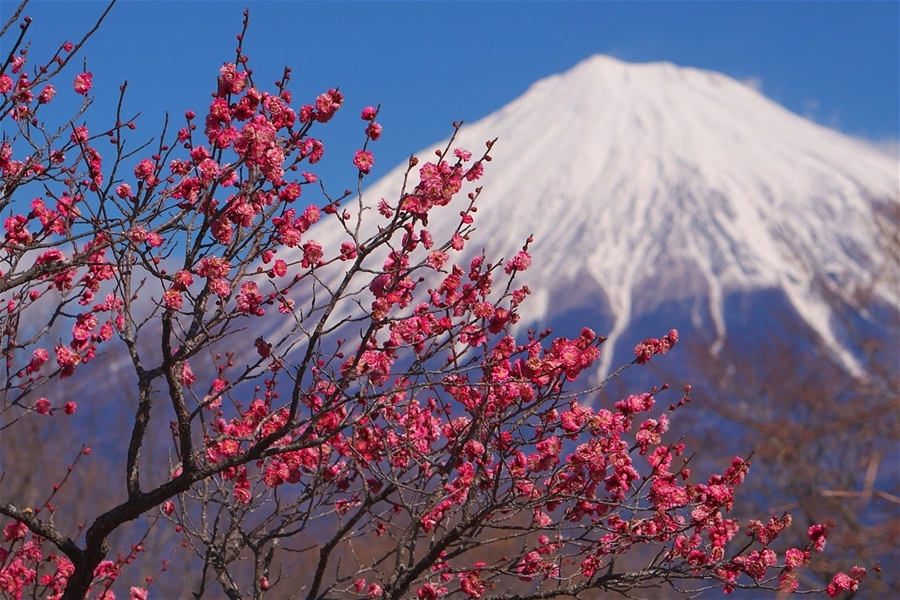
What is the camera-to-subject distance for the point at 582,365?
4566mm

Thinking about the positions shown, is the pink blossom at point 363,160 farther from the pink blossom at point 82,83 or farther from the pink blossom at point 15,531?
the pink blossom at point 15,531

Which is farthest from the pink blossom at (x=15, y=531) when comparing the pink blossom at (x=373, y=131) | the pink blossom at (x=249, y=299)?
the pink blossom at (x=373, y=131)

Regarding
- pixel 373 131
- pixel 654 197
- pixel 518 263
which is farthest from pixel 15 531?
pixel 654 197

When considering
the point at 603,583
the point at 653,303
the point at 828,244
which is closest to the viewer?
the point at 603,583

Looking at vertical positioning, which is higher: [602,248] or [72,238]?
[602,248]

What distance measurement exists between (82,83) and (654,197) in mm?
155839

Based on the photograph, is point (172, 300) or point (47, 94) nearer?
point (172, 300)

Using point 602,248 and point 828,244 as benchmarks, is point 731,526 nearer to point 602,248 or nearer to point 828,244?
point 828,244

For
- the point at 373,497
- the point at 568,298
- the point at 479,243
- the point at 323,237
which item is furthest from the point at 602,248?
the point at 373,497

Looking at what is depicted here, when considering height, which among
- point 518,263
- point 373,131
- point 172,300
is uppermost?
point 373,131

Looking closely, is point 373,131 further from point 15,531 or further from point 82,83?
point 15,531

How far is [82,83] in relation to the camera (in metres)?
4.86

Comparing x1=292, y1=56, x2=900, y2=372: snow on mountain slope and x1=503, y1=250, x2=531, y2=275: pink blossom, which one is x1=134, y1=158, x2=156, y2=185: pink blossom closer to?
x1=503, y1=250, x2=531, y2=275: pink blossom

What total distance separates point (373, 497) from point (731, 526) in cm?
165
